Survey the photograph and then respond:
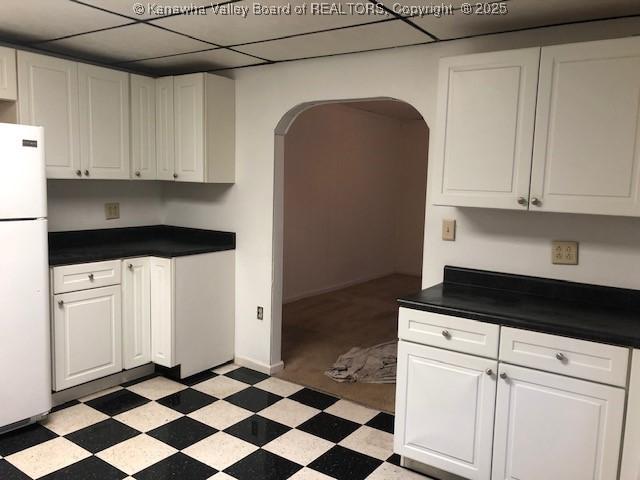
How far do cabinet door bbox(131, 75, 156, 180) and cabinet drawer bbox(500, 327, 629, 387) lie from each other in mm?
2641

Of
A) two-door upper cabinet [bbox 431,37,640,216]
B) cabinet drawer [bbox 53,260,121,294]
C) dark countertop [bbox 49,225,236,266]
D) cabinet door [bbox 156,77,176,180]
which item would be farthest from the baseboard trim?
two-door upper cabinet [bbox 431,37,640,216]

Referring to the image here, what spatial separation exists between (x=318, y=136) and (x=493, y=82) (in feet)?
12.1

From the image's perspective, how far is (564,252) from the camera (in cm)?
250

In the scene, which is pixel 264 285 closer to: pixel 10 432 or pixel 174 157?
pixel 174 157

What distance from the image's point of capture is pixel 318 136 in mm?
5910

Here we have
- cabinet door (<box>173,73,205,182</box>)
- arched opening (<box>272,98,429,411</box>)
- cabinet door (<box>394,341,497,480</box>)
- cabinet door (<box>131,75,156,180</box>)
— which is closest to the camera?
cabinet door (<box>394,341,497,480</box>)

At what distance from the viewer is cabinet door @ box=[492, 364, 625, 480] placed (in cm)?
195

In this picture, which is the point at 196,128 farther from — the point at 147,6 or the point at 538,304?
the point at 538,304

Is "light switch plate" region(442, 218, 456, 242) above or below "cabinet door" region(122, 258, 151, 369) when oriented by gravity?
above

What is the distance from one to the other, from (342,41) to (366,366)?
218cm

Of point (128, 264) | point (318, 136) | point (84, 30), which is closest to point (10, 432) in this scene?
point (128, 264)

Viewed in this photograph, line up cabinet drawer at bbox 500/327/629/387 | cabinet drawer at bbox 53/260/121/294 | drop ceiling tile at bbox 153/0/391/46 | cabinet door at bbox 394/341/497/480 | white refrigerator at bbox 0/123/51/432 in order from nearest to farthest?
cabinet drawer at bbox 500/327/629/387, cabinet door at bbox 394/341/497/480, drop ceiling tile at bbox 153/0/391/46, white refrigerator at bbox 0/123/51/432, cabinet drawer at bbox 53/260/121/294

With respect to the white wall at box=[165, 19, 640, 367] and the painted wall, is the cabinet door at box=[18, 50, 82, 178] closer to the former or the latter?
the white wall at box=[165, 19, 640, 367]

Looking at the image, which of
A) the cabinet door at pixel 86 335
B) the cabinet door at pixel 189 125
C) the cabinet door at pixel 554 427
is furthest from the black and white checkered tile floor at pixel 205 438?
the cabinet door at pixel 189 125
